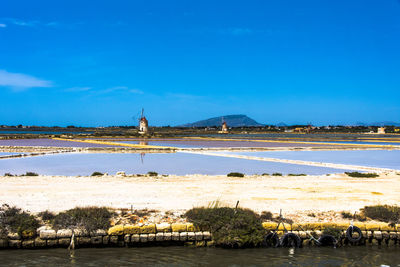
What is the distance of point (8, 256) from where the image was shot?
4961mm

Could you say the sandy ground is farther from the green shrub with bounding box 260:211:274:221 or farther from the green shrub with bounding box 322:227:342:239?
the green shrub with bounding box 322:227:342:239

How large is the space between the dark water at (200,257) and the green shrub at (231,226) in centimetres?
13

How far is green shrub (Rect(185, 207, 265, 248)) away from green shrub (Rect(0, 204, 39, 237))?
2252 millimetres

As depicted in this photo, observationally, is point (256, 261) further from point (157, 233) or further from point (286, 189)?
point (286, 189)

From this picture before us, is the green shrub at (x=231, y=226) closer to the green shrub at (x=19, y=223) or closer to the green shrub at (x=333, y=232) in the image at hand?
the green shrub at (x=333, y=232)

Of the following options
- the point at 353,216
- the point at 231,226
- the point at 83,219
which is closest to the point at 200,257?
the point at 231,226

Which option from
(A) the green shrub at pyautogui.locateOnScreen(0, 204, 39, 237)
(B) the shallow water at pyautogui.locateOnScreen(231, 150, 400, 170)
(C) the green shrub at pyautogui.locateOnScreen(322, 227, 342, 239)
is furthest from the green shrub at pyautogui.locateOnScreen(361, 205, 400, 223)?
(B) the shallow water at pyautogui.locateOnScreen(231, 150, 400, 170)

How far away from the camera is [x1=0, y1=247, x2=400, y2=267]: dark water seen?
486 cm

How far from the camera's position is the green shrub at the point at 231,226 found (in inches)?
213

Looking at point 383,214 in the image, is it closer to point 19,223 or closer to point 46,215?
point 46,215

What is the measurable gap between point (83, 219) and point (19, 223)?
878 millimetres

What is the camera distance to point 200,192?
811 centimetres

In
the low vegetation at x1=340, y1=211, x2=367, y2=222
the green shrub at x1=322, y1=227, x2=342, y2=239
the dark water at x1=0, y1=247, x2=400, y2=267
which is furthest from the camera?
the low vegetation at x1=340, y1=211, x2=367, y2=222

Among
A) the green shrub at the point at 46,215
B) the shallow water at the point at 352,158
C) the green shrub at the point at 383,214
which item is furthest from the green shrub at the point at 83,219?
the shallow water at the point at 352,158
